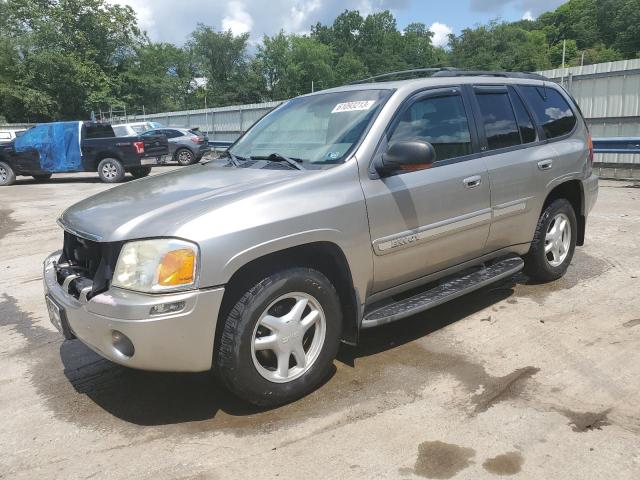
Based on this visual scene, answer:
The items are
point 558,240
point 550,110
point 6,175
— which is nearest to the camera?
point 550,110

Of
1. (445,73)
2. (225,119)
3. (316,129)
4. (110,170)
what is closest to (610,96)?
(445,73)

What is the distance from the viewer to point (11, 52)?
46.6 m

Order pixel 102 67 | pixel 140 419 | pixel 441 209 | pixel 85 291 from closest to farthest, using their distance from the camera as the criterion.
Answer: pixel 85 291
pixel 140 419
pixel 441 209
pixel 102 67

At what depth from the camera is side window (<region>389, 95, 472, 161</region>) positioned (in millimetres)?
3701

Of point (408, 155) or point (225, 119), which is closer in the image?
point (408, 155)

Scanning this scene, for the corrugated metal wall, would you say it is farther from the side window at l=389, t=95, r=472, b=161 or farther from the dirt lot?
the side window at l=389, t=95, r=472, b=161

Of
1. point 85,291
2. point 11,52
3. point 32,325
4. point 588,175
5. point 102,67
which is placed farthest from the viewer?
point 102,67

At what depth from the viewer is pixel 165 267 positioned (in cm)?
266

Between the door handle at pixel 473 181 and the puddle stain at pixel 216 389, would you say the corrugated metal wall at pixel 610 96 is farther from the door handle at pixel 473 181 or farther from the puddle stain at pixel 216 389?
the puddle stain at pixel 216 389

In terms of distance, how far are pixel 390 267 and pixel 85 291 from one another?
179cm

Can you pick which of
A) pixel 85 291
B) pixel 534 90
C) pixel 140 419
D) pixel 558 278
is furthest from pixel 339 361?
pixel 534 90

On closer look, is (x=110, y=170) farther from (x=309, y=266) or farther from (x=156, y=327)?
(x=156, y=327)

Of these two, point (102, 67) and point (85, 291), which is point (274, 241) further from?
point (102, 67)

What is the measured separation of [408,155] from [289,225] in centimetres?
86
